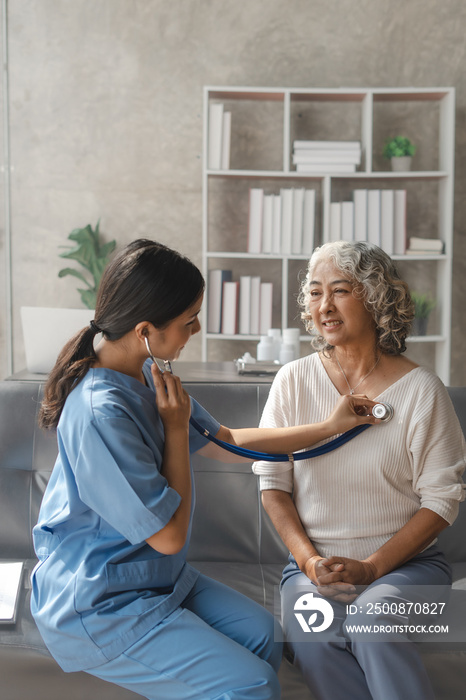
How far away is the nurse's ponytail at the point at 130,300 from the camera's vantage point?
1277mm

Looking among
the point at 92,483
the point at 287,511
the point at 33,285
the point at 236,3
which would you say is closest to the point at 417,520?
the point at 287,511

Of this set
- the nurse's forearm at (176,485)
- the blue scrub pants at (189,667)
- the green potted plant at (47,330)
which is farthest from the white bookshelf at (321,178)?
the blue scrub pants at (189,667)

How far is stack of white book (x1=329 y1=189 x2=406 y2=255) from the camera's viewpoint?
3.71m

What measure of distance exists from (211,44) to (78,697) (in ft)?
11.9

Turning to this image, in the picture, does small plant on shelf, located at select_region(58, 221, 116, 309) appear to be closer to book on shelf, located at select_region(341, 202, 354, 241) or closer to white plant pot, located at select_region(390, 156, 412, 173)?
book on shelf, located at select_region(341, 202, 354, 241)

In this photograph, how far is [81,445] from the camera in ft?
3.94

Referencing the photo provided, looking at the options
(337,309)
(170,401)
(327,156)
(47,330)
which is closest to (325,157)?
(327,156)

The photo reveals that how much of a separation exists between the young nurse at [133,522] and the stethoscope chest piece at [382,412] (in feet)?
1.59

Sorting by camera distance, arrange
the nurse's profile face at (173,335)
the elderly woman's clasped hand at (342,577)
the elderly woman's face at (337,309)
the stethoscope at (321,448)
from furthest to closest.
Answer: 1. the elderly woman's face at (337,309)
2. the stethoscope at (321,448)
3. the elderly woman's clasped hand at (342,577)
4. the nurse's profile face at (173,335)

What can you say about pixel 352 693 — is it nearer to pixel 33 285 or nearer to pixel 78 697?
pixel 78 697

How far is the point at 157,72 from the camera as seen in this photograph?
3990 millimetres

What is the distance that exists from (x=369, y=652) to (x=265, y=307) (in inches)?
106

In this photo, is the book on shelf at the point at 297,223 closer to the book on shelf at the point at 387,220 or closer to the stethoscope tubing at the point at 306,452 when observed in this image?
the book on shelf at the point at 387,220

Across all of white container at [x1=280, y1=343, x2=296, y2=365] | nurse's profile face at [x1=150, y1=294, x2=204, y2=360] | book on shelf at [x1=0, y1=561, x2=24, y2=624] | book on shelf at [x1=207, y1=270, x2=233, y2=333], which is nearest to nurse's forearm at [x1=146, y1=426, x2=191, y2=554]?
nurse's profile face at [x1=150, y1=294, x2=204, y2=360]
